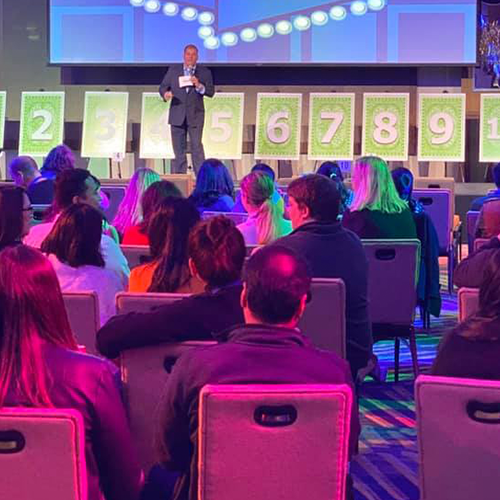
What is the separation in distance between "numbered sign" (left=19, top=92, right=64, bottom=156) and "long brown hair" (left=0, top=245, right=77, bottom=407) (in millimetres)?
10169

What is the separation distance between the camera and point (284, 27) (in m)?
11.9

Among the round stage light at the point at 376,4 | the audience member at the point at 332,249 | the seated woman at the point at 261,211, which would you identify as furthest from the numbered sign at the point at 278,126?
the audience member at the point at 332,249

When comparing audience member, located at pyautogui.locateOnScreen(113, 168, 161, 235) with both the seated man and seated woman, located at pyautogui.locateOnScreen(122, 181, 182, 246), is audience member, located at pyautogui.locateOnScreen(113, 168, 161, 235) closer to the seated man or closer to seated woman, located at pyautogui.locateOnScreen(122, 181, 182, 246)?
seated woman, located at pyautogui.locateOnScreen(122, 181, 182, 246)

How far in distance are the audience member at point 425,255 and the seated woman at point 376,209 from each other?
0.41 m

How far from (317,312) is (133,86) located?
31.2ft

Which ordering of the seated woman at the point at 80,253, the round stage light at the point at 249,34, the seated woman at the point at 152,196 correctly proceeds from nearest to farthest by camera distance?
the seated woman at the point at 80,253 → the seated woman at the point at 152,196 → the round stage light at the point at 249,34

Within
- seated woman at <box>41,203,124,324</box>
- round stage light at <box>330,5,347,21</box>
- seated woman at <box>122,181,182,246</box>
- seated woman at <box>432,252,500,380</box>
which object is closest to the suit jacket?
round stage light at <box>330,5,347,21</box>

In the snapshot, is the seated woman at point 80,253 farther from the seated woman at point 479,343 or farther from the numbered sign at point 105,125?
the numbered sign at point 105,125

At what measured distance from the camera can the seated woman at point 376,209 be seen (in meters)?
5.50

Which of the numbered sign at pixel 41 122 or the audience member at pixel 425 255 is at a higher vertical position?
the numbered sign at pixel 41 122

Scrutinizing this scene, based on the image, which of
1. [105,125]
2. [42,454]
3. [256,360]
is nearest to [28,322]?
[42,454]

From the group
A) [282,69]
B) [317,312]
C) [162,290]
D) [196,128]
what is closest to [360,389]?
[317,312]

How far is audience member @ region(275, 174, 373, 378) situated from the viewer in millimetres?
4121

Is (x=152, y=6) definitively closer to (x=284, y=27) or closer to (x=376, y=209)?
(x=284, y=27)
